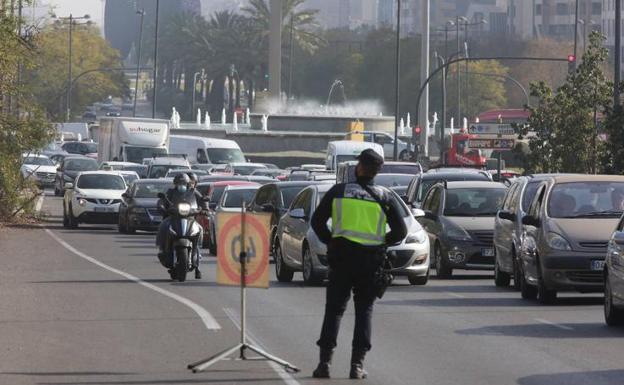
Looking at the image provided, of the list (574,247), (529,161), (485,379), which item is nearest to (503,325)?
(574,247)

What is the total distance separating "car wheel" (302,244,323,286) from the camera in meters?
24.2

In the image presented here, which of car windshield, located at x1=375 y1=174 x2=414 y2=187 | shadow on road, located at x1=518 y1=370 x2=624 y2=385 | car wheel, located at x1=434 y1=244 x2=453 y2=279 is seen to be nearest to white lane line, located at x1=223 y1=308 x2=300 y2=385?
shadow on road, located at x1=518 y1=370 x2=624 y2=385

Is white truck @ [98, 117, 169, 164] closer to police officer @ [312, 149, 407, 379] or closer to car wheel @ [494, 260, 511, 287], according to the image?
car wheel @ [494, 260, 511, 287]

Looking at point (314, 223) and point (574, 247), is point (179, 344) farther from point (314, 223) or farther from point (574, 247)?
point (574, 247)

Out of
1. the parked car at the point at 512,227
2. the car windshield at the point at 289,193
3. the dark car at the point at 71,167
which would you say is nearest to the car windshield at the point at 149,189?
the car windshield at the point at 289,193

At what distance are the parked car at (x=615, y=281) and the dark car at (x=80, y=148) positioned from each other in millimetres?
75371

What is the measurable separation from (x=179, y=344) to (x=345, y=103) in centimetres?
13584

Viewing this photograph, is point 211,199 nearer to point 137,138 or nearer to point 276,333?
point 276,333

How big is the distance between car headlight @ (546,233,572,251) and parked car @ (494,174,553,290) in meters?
1.45

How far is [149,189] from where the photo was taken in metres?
43.5

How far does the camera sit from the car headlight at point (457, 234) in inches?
1078

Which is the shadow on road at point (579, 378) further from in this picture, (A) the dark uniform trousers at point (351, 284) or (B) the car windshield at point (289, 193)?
(B) the car windshield at point (289, 193)

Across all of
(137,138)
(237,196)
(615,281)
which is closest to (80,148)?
(137,138)

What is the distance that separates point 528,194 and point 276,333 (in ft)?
24.9
